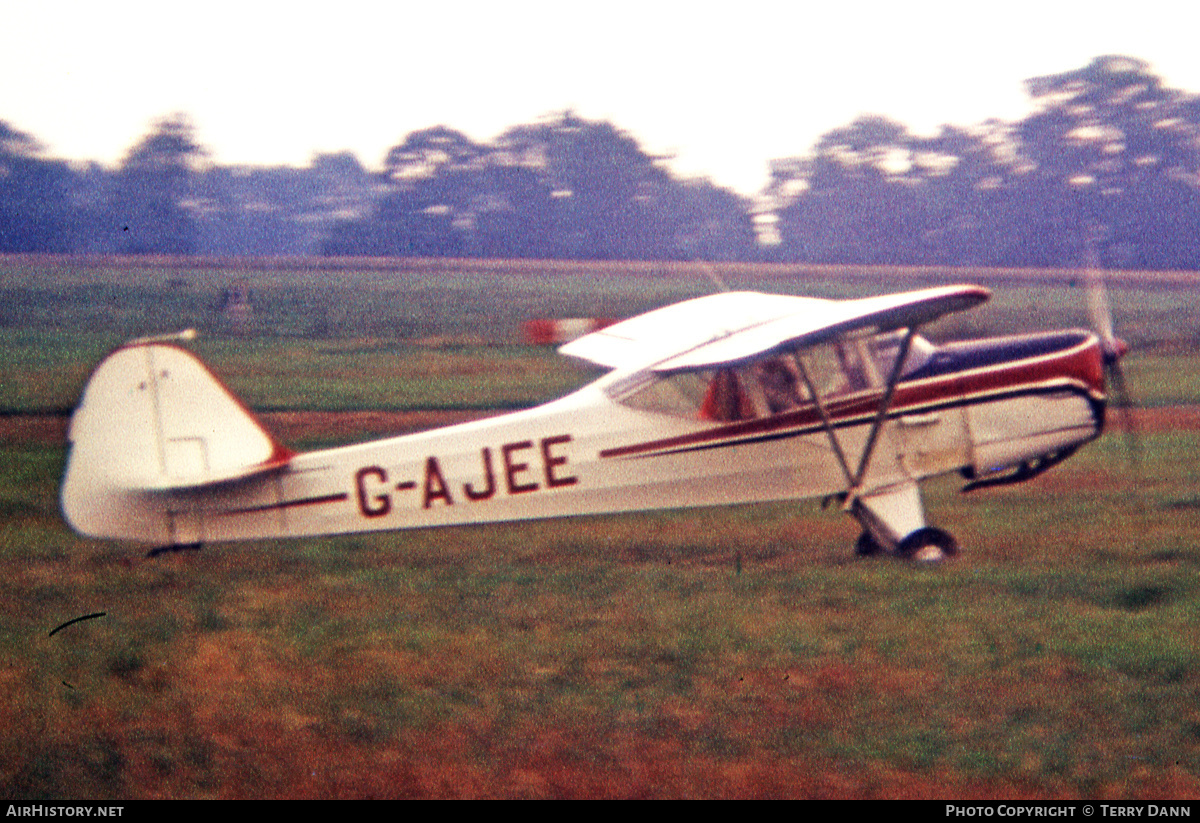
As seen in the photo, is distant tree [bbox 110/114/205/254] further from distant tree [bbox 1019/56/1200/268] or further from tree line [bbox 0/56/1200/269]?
distant tree [bbox 1019/56/1200/268]

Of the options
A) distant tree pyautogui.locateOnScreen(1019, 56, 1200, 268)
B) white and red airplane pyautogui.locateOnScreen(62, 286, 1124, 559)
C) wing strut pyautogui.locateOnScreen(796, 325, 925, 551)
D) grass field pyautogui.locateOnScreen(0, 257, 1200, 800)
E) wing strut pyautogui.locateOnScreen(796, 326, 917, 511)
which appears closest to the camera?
grass field pyautogui.locateOnScreen(0, 257, 1200, 800)

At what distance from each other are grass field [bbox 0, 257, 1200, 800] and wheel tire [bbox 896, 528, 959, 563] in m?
0.16

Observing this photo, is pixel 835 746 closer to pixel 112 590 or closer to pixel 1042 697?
pixel 1042 697

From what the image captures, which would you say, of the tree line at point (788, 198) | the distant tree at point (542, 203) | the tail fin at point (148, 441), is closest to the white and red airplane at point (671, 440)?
the tail fin at point (148, 441)

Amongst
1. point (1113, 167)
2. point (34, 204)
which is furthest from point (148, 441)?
point (1113, 167)

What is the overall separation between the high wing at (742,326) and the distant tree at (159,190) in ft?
73.3

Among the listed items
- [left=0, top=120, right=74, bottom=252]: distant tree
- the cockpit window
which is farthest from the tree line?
the cockpit window

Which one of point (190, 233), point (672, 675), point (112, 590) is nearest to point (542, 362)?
point (190, 233)

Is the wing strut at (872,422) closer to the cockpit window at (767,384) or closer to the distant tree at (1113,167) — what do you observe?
the cockpit window at (767,384)

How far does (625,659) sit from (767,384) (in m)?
2.81

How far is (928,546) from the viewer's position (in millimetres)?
8484

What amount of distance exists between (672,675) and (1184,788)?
7.66 feet

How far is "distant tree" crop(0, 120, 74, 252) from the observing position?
25.8 meters

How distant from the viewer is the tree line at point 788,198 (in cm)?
3306
